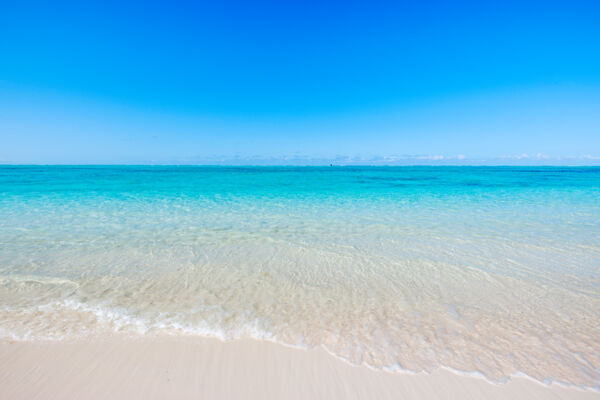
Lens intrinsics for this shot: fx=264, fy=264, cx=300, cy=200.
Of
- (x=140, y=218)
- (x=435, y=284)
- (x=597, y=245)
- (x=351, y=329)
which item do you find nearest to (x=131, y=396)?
(x=351, y=329)

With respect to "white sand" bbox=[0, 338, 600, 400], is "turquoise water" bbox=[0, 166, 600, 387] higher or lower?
higher

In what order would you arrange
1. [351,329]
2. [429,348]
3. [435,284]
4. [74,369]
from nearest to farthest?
[74,369] < [429,348] < [351,329] < [435,284]

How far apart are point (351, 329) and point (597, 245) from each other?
289 inches

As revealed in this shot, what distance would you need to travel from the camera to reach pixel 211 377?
252cm

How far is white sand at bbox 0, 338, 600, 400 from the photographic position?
7.80 feet

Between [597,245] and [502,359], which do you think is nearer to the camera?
[502,359]

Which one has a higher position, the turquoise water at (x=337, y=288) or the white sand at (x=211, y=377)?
the turquoise water at (x=337, y=288)

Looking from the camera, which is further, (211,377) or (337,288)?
(337,288)

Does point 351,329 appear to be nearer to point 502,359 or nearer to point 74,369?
point 502,359

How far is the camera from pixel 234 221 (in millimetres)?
8984

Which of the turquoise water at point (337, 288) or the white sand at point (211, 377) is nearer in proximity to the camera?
the white sand at point (211, 377)

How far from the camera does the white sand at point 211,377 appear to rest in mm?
2379

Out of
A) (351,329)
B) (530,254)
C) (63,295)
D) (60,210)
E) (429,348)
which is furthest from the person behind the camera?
(60,210)

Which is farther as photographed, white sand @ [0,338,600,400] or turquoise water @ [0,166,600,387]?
turquoise water @ [0,166,600,387]
